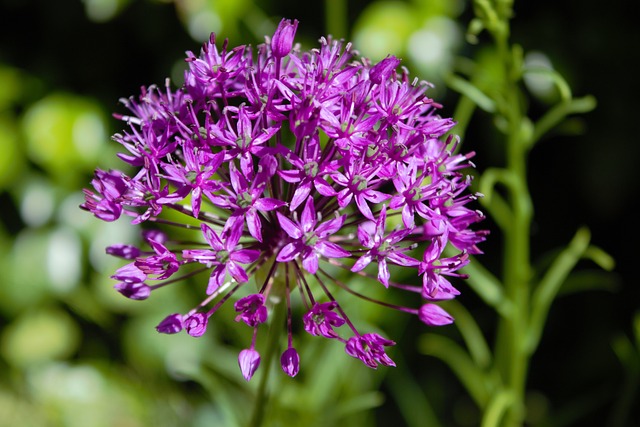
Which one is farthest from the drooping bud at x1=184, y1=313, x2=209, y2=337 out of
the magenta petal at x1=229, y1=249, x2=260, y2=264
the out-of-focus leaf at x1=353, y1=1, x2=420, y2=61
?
the out-of-focus leaf at x1=353, y1=1, x2=420, y2=61

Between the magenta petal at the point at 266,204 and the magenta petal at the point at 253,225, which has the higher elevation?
the magenta petal at the point at 266,204

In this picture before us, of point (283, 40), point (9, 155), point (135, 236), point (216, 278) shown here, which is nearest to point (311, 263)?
point (216, 278)

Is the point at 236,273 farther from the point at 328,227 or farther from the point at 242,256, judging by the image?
the point at 328,227

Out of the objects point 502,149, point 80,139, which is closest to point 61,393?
point 80,139

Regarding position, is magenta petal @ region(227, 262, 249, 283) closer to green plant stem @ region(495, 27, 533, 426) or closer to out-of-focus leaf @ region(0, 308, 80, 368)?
green plant stem @ region(495, 27, 533, 426)

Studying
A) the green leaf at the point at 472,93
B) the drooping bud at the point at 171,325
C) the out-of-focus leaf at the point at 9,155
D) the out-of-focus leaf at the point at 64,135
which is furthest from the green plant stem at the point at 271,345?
the out-of-focus leaf at the point at 9,155

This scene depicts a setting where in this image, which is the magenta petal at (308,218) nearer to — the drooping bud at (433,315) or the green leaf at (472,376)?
the drooping bud at (433,315)

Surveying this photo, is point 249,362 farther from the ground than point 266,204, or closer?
closer

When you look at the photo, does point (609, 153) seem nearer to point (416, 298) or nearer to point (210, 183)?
point (416, 298)
